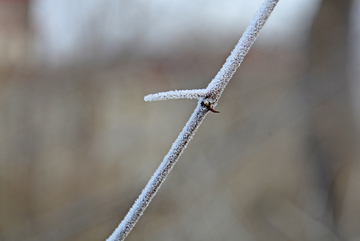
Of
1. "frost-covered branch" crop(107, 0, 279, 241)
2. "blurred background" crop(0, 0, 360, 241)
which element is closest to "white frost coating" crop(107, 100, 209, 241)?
"frost-covered branch" crop(107, 0, 279, 241)

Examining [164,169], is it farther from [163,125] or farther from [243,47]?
[163,125]

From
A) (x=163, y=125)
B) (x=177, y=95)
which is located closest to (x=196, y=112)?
(x=177, y=95)

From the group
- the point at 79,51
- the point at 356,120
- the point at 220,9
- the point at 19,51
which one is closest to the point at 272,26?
the point at 220,9

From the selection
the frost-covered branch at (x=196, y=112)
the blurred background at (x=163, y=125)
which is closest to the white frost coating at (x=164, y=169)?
the frost-covered branch at (x=196, y=112)

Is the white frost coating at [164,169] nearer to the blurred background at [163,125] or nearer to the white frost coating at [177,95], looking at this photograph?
the white frost coating at [177,95]

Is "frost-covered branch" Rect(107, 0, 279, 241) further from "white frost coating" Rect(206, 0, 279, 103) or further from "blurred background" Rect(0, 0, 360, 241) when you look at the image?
"blurred background" Rect(0, 0, 360, 241)

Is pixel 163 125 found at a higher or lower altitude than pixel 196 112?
lower

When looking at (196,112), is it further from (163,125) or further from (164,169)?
(163,125)

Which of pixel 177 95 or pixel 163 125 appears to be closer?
pixel 177 95
